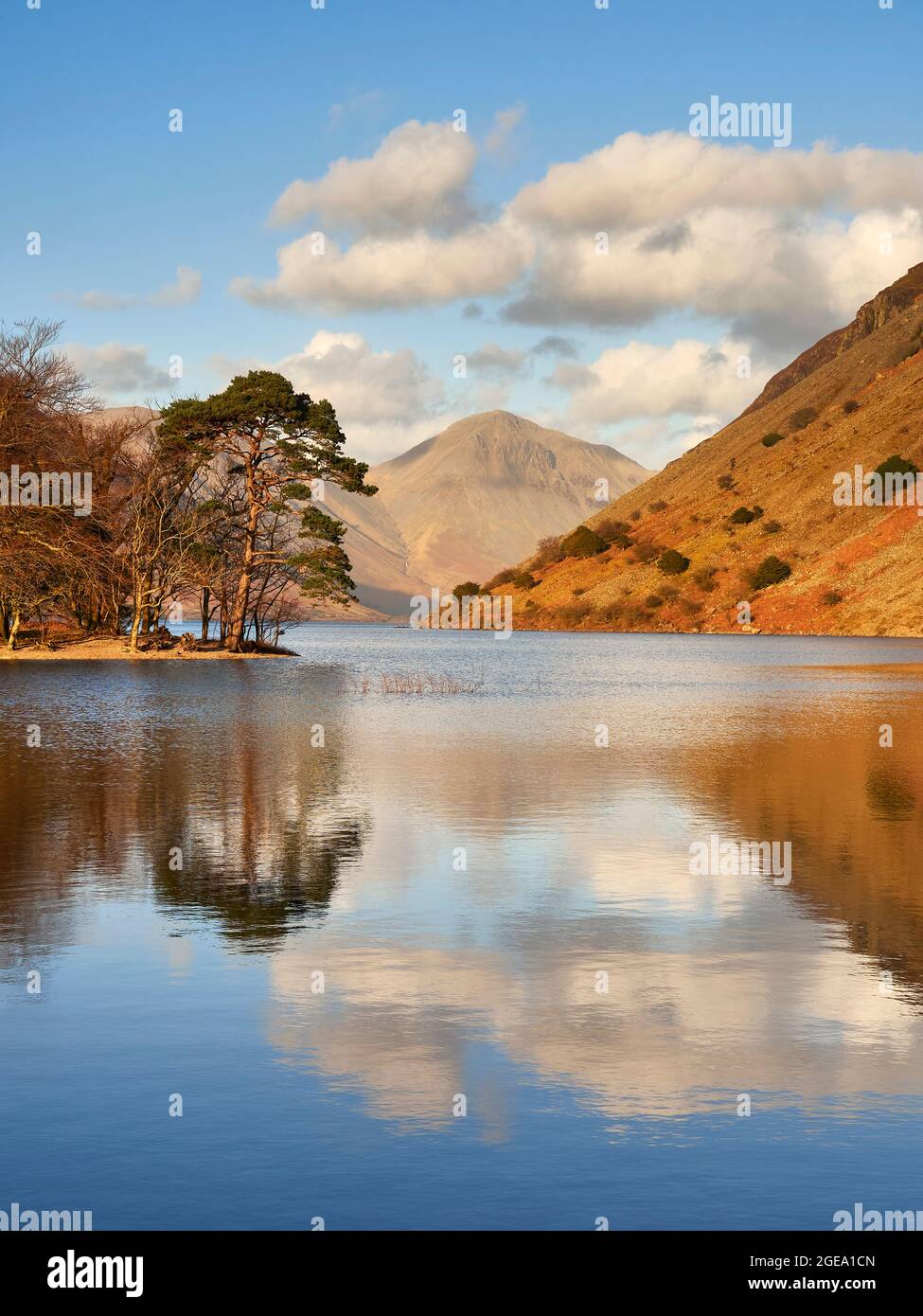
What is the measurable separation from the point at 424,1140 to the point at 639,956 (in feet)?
16.6

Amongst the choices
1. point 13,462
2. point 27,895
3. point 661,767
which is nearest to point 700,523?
point 13,462

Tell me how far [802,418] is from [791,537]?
35439 millimetres

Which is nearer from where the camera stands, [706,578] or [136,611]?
[136,611]

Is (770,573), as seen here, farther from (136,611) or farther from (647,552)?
(136,611)

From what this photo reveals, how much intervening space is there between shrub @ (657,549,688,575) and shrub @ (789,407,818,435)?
3075 cm

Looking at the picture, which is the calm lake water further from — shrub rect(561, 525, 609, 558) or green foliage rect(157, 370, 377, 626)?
shrub rect(561, 525, 609, 558)

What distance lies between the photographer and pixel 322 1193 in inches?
290

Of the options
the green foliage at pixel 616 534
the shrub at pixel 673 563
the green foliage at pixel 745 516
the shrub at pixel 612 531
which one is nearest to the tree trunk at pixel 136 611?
the shrub at pixel 673 563

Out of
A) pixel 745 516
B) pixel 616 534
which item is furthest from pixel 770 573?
pixel 616 534

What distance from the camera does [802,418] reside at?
186750mm

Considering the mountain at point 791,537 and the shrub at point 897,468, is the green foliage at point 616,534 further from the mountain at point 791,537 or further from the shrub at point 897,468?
the shrub at point 897,468

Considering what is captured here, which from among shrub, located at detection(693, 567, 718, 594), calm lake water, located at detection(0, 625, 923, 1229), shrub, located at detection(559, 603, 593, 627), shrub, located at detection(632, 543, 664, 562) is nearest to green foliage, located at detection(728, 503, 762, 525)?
shrub, located at detection(693, 567, 718, 594)

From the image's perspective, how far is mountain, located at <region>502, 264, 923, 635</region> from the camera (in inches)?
5571
